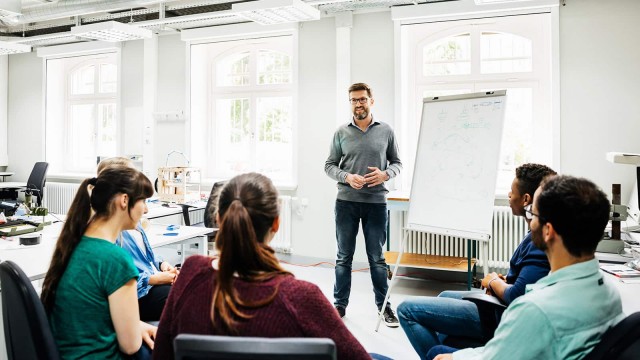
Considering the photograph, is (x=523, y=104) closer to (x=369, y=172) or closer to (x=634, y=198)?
(x=634, y=198)

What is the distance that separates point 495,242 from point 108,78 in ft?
18.6

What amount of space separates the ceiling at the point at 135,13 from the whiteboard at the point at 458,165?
5.94ft

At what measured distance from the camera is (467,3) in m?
4.39

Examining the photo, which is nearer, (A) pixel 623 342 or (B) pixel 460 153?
(A) pixel 623 342

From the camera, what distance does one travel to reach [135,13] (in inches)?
212

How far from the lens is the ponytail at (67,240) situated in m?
1.44

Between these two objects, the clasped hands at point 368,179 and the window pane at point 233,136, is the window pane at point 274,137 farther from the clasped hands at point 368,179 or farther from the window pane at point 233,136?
the clasped hands at point 368,179

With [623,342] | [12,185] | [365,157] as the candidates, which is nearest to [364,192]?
[365,157]

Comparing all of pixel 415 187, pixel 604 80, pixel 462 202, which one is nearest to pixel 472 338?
pixel 462 202

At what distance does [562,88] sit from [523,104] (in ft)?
1.50

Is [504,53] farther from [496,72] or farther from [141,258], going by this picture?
[141,258]

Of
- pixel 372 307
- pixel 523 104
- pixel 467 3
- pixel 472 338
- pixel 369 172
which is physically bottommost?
pixel 372 307

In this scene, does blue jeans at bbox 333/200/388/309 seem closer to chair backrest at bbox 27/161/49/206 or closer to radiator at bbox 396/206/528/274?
radiator at bbox 396/206/528/274

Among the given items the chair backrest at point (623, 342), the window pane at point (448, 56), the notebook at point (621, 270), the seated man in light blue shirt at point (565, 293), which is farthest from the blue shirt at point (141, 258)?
the window pane at point (448, 56)
